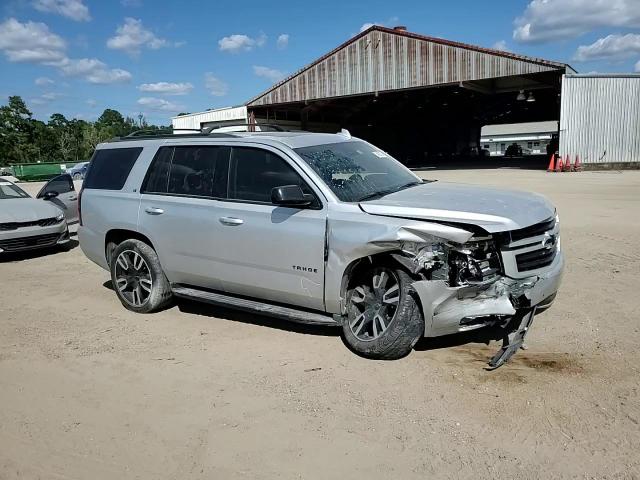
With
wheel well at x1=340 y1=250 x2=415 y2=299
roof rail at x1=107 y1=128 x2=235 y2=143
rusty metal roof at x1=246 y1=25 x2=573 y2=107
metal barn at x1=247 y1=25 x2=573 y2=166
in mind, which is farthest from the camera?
metal barn at x1=247 y1=25 x2=573 y2=166

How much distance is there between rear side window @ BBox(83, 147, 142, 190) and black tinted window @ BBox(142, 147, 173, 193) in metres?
0.36

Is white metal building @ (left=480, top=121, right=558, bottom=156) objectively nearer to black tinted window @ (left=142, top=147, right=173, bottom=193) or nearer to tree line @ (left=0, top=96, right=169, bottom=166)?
tree line @ (left=0, top=96, right=169, bottom=166)

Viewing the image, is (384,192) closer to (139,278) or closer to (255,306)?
(255,306)

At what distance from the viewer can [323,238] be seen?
14.7ft

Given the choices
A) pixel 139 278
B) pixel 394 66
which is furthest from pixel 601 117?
pixel 139 278

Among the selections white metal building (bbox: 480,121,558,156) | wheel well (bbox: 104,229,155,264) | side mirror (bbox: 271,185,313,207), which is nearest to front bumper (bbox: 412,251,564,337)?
side mirror (bbox: 271,185,313,207)

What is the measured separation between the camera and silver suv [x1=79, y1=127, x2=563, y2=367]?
407 centimetres

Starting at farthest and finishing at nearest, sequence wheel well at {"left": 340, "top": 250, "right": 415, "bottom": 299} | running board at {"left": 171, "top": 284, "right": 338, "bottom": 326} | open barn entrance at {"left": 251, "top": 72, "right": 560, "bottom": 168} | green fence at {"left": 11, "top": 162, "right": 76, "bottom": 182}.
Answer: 1. green fence at {"left": 11, "top": 162, "right": 76, "bottom": 182}
2. open barn entrance at {"left": 251, "top": 72, "right": 560, "bottom": 168}
3. running board at {"left": 171, "top": 284, "right": 338, "bottom": 326}
4. wheel well at {"left": 340, "top": 250, "right": 415, "bottom": 299}

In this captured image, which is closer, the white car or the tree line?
the white car

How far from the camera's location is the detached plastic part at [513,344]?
13.3 feet

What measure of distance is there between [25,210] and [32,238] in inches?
24.3

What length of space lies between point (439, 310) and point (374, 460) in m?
1.37

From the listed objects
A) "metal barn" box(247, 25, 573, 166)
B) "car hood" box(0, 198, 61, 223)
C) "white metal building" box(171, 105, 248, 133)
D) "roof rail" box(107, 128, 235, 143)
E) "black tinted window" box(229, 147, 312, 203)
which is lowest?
"car hood" box(0, 198, 61, 223)

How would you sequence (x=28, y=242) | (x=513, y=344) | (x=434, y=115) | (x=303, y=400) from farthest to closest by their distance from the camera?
(x=434, y=115)
(x=28, y=242)
(x=513, y=344)
(x=303, y=400)
